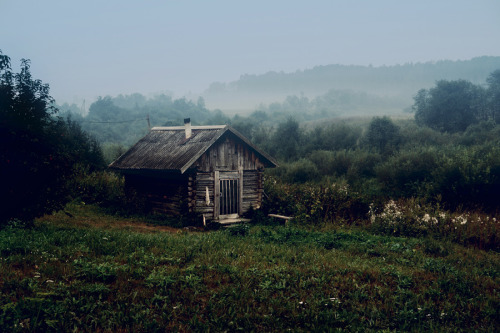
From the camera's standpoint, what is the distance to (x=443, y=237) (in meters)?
13.0

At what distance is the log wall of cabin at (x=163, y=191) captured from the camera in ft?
58.2

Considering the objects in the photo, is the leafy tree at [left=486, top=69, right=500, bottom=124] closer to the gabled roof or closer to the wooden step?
the gabled roof

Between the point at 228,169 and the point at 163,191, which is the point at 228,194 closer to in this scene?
the point at 228,169

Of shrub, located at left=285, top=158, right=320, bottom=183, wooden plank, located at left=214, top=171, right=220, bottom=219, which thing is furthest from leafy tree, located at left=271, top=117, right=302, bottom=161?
wooden plank, located at left=214, top=171, right=220, bottom=219

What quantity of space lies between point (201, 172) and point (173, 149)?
257cm

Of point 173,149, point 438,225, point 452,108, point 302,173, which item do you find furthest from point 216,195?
point 452,108

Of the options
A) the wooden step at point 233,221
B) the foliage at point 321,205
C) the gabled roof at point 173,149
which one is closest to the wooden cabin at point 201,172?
the gabled roof at point 173,149

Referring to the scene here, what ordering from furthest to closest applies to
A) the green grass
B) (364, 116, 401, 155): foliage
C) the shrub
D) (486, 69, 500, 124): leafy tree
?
(486, 69, 500, 124): leafy tree → (364, 116, 401, 155): foliage → the shrub → the green grass

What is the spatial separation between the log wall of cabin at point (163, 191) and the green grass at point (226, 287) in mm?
7005

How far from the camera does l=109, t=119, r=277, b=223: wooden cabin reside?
17609mm

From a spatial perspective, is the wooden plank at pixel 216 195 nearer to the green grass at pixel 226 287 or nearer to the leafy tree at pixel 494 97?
the green grass at pixel 226 287

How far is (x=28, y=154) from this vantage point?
11805 millimetres

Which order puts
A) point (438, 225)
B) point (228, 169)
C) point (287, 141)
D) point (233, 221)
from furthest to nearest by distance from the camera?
point (287, 141) → point (228, 169) → point (233, 221) → point (438, 225)

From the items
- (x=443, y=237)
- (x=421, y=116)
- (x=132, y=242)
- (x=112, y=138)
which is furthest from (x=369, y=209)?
(x=112, y=138)
